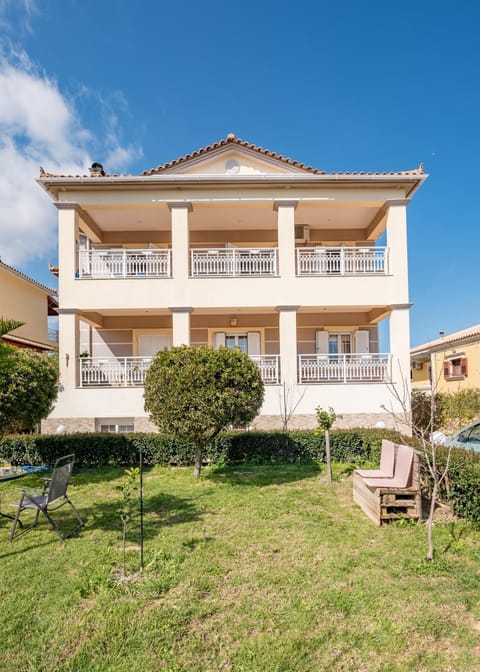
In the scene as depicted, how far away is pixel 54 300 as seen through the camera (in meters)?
25.1

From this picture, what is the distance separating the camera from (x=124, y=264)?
1265 cm

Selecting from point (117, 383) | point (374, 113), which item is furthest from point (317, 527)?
point (374, 113)

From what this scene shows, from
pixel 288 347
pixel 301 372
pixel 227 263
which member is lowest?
pixel 301 372

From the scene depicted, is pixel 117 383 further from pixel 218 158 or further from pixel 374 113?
pixel 374 113

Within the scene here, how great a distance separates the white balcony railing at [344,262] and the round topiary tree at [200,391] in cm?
625

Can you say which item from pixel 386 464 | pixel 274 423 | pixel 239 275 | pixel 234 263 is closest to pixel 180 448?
pixel 274 423

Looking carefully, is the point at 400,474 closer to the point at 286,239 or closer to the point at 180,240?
A: the point at 286,239

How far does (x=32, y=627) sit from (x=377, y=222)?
1467 cm

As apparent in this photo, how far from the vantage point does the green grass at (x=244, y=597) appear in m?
2.90

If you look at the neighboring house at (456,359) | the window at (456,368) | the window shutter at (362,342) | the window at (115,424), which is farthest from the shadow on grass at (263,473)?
the window at (456,368)

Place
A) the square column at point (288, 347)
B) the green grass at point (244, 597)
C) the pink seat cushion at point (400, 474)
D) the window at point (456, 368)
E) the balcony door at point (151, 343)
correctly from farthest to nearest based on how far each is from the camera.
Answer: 1. the window at point (456, 368)
2. the balcony door at point (151, 343)
3. the square column at point (288, 347)
4. the pink seat cushion at point (400, 474)
5. the green grass at point (244, 597)

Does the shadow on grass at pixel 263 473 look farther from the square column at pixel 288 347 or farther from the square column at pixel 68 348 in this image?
the square column at pixel 68 348

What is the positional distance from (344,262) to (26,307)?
17941 mm

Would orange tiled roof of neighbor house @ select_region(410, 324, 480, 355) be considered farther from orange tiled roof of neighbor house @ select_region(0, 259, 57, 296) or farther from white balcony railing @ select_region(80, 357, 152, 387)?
orange tiled roof of neighbor house @ select_region(0, 259, 57, 296)
